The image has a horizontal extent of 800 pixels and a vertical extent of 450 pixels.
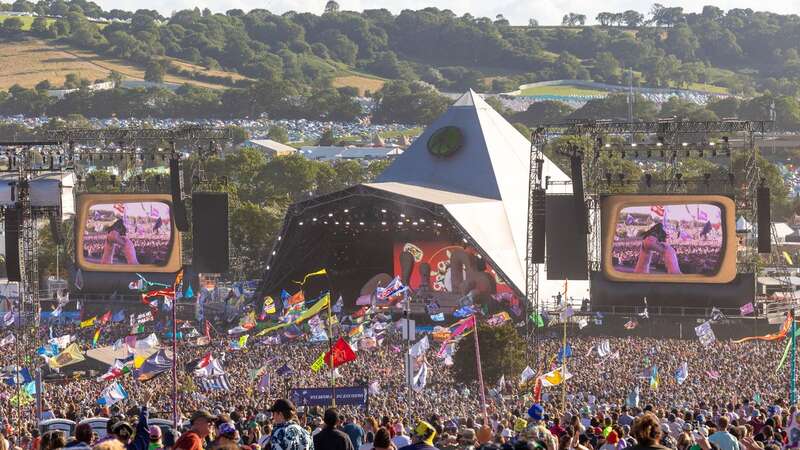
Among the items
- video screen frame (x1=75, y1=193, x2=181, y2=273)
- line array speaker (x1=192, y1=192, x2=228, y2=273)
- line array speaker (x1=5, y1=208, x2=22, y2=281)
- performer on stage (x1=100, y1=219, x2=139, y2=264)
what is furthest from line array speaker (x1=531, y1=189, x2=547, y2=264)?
performer on stage (x1=100, y1=219, x2=139, y2=264)

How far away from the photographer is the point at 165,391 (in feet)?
126

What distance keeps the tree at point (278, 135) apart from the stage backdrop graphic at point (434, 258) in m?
99.0

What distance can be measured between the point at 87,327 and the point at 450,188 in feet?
52.4

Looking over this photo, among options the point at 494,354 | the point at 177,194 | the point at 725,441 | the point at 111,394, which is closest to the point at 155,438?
the point at 725,441

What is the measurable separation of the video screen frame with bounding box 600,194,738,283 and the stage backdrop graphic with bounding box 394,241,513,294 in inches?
373

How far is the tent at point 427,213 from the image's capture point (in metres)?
58.5

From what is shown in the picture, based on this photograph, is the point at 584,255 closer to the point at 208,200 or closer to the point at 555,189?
the point at 208,200

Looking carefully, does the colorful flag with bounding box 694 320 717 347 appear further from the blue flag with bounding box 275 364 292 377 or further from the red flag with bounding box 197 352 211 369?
the red flag with bounding box 197 352 211 369

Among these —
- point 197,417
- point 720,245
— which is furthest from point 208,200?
point 197,417

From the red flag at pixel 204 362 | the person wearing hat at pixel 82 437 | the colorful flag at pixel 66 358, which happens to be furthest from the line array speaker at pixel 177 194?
the person wearing hat at pixel 82 437

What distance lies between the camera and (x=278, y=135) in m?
161

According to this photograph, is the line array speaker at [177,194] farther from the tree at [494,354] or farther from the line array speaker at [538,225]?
the tree at [494,354]

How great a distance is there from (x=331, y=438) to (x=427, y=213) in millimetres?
45657

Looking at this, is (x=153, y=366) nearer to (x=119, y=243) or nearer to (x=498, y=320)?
(x=498, y=320)
